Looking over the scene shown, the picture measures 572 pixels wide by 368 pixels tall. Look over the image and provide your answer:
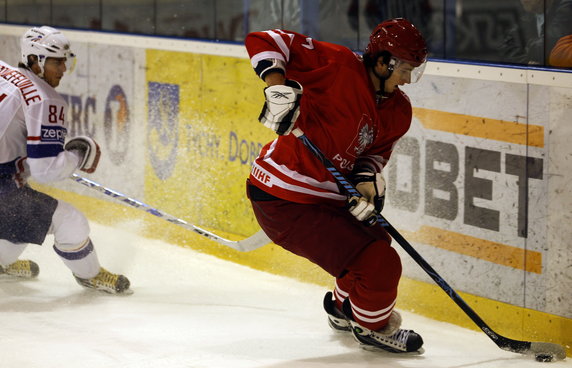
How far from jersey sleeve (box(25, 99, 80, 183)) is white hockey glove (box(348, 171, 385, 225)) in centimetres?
132

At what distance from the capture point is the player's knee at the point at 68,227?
14.3 ft

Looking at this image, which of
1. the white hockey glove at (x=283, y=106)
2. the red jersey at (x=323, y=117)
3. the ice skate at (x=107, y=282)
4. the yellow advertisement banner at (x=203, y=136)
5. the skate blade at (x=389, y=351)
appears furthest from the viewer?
the yellow advertisement banner at (x=203, y=136)

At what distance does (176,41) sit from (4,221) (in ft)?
5.28

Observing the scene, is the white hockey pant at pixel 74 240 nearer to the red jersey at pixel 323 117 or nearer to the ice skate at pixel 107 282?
the ice skate at pixel 107 282

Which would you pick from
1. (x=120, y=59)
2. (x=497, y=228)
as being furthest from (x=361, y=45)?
(x=120, y=59)

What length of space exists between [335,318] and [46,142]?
4.51ft

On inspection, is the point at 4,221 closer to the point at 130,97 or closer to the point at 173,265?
the point at 173,265

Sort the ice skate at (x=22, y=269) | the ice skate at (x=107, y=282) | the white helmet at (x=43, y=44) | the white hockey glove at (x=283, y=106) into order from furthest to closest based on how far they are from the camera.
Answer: the ice skate at (x=22, y=269) → the ice skate at (x=107, y=282) → the white helmet at (x=43, y=44) → the white hockey glove at (x=283, y=106)

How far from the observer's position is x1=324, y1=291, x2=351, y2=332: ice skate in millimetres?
3852

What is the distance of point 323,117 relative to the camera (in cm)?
341

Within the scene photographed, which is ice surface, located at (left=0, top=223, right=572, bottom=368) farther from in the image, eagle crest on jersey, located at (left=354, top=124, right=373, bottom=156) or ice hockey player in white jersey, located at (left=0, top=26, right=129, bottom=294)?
eagle crest on jersey, located at (left=354, top=124, right=373, bottom=156)

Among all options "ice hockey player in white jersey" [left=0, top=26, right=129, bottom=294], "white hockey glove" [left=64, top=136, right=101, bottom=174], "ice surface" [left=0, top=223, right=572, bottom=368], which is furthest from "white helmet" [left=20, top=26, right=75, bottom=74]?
"ice surface" [left=0, top=223, right=572, bottom=368]

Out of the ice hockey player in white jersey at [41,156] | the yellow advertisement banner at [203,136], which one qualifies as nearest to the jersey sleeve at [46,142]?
the ice hockey player in white jersey at [41,156]

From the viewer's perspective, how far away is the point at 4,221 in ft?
14.2
